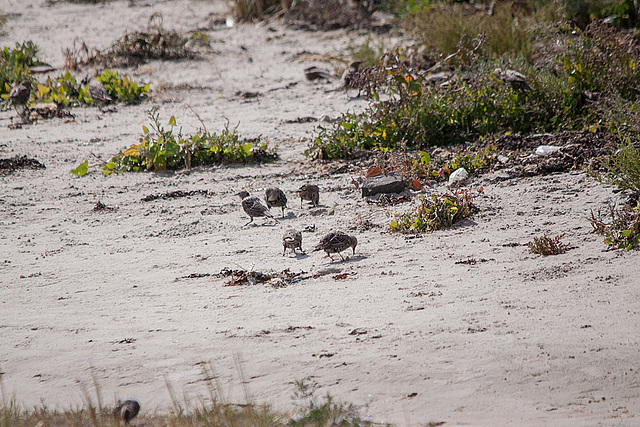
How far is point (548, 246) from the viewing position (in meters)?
4.33

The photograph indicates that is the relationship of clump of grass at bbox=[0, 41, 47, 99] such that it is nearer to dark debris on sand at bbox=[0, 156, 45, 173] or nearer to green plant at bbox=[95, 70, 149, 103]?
green plant at bbox=[95, 70, 149, 103]

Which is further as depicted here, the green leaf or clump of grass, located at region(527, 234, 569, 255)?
the green leaf

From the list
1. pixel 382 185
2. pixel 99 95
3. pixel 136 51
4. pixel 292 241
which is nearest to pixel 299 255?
pixel 292 241

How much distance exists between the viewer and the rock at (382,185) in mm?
6293

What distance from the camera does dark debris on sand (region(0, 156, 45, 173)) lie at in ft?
25.9

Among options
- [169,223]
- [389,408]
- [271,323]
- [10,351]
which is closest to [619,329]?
[389,408]

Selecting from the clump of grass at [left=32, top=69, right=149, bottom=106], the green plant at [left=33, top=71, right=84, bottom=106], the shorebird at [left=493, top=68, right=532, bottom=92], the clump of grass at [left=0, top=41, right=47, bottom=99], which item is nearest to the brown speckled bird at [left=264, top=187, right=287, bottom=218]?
the shorebird at [left=493, top=68, right=532, bottom=92]

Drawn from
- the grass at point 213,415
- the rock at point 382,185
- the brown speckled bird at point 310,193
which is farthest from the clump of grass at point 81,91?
the grass at point 213,415

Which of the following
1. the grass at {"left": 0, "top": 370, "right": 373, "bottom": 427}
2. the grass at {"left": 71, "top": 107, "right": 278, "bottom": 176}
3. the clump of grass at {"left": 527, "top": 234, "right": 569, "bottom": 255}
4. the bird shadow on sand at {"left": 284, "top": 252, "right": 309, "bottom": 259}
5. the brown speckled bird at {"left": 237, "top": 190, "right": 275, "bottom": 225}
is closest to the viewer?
the grass at {"left": 0, "top": 370, "right": 373, "bottom": 427}

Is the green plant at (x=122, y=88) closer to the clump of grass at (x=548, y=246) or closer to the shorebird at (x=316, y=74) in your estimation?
the shorebird at (x=316, y=74)

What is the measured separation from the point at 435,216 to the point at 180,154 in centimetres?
394

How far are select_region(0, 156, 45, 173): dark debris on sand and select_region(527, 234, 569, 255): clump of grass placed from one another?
6.53 metres

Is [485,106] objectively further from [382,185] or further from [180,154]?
[180,154]

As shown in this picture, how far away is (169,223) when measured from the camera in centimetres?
616
